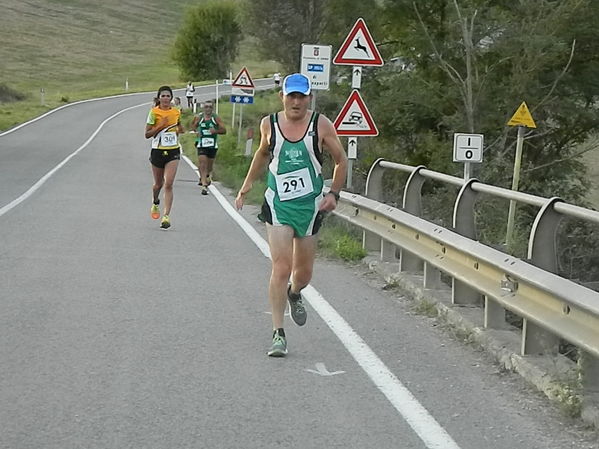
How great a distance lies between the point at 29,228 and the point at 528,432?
9.44 m

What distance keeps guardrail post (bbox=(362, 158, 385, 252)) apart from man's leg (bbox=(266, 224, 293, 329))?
14.6ft

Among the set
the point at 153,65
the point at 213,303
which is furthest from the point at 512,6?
the point at 153,65

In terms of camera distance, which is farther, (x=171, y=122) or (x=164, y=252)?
(x=171, y=122)

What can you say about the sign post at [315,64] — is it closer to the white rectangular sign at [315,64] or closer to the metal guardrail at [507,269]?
the white rectangular sign at [315,64]

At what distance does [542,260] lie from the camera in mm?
6754

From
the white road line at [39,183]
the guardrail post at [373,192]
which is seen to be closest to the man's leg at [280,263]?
the guardrail post at [373,192]

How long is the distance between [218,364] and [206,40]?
92.9 m

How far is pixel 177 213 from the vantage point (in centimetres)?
1653

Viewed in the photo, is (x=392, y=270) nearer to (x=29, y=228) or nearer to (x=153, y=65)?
(x=29, y=228)

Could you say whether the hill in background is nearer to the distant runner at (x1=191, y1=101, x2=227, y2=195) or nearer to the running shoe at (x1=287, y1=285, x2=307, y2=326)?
the distant runner at (x1=191, y1=101, x2=227, y2=195)

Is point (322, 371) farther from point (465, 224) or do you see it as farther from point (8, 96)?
point (8, 96)

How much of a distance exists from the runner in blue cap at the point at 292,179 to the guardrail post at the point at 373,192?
4365 millimetres

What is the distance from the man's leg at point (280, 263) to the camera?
23.4 feet

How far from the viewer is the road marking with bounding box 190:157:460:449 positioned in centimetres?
537
